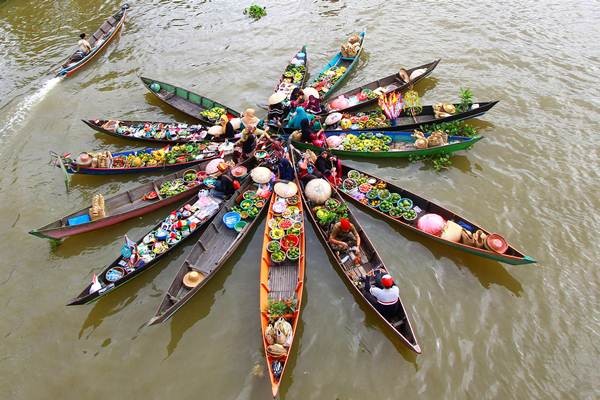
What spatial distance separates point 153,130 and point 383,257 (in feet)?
35.8

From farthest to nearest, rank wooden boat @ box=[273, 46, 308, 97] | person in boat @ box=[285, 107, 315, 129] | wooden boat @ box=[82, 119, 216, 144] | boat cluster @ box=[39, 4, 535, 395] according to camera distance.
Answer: wooden boat @ box=[273, 46, 308, 97]
wooden boat @ box=[82, 119, 216, 144]
person in boat @ box=[285, 107, 315, 129]
boat cluster @ box=[39, 4, 535, 395]

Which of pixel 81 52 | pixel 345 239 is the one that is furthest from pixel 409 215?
pixel 81 52

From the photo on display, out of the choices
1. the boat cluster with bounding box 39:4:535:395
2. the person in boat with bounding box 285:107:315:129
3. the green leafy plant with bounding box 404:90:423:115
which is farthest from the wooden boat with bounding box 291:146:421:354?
the green leafy plant with bounding box 404:90:423:115

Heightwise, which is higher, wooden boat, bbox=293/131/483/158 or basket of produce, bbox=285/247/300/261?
wooden boat, bbox=293/131/483/158

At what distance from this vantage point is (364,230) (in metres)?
12.2

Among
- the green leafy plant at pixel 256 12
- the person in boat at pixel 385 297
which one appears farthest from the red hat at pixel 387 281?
the green leafy plant at pixel 256 12

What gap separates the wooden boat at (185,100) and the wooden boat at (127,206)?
332 centimetres

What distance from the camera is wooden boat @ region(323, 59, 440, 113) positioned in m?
16.3

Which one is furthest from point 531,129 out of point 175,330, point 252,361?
point 175,330

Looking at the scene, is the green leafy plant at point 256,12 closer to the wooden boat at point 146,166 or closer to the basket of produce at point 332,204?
the wooden boat at point 146,166

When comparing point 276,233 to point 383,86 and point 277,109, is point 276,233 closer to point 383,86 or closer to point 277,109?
point 277,109

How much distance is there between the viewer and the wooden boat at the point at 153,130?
15438mm

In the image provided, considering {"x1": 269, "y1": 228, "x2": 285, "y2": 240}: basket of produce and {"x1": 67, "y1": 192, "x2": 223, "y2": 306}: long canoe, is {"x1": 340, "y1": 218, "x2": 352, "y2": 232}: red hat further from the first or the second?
{"x1": 67, "y1": 192, "x2": 223, "y2": 306}: long canoe

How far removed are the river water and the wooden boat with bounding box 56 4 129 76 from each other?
63 centimetres
